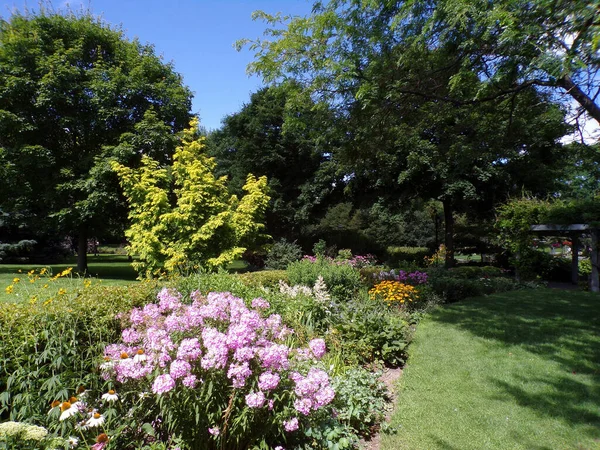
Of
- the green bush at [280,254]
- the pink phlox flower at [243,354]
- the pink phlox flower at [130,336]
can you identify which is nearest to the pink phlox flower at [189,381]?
the pink phlox flower at [243,354]

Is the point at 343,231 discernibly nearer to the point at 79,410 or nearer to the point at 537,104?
the point at 537,104

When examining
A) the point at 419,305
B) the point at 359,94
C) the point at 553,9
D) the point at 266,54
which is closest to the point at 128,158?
the point at 266,54

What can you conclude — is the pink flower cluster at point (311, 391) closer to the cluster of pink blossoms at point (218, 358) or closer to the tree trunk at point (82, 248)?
the cluster of pink blossoms at point (218, 358)

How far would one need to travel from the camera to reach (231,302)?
2.68m

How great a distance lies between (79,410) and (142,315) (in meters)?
0.76

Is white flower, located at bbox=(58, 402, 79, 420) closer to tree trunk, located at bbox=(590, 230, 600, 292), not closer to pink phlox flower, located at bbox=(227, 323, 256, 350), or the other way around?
→ pink phlox flower, located at bbox=(227, 323, 256, 350)

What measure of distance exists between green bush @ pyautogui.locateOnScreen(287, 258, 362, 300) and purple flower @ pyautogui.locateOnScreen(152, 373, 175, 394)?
496cm

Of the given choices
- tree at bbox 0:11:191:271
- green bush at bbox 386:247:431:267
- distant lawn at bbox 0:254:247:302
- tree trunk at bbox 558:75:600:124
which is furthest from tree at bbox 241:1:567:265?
→ green bush at bbox 386:247:431:267

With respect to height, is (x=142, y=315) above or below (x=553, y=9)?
below

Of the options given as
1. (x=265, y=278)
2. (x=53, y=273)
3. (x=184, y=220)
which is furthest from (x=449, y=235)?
(x=53, y=273)

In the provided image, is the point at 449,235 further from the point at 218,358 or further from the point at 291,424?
the point at 218,358

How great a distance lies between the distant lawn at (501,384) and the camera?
2906 millimetres

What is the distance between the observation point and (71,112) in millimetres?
12078

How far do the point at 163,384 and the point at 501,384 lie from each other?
3.51 meters
